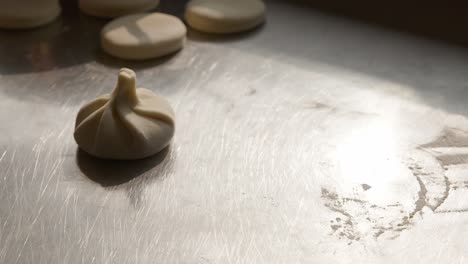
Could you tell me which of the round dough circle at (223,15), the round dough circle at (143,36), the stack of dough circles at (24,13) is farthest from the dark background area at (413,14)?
the stack of dough circles at (24,13)

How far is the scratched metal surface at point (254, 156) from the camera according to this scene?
1.24 meters

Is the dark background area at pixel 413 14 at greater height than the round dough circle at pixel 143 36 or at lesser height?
greater

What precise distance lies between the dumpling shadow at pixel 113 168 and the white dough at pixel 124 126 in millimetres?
16

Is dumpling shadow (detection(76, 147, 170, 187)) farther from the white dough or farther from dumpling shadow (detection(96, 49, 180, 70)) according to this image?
dumpling shadow (detection(96, 49, 180, 70))

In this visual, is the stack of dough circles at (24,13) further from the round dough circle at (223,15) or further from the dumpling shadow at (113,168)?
the dumpling shadow at (113,168)

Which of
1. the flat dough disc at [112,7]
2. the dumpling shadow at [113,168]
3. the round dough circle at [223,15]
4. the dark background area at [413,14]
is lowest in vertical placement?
the dumpling shadow at [113,168]

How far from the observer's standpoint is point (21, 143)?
143 cm

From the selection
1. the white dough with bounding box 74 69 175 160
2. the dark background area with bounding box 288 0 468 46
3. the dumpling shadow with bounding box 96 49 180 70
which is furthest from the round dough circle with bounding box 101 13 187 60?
the dark background area with bounding box 288 0 468 46

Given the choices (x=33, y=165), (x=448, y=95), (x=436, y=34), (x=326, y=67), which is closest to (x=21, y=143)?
(x=33, y=165)

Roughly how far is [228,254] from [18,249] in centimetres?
34

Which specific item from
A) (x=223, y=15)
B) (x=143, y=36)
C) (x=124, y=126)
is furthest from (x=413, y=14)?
(x=124, y=126)

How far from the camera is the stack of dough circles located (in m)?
1.76

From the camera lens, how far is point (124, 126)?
1.37 m

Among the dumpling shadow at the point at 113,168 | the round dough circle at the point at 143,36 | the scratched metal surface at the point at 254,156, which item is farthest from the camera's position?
the round dough circle at the point at 143,36
